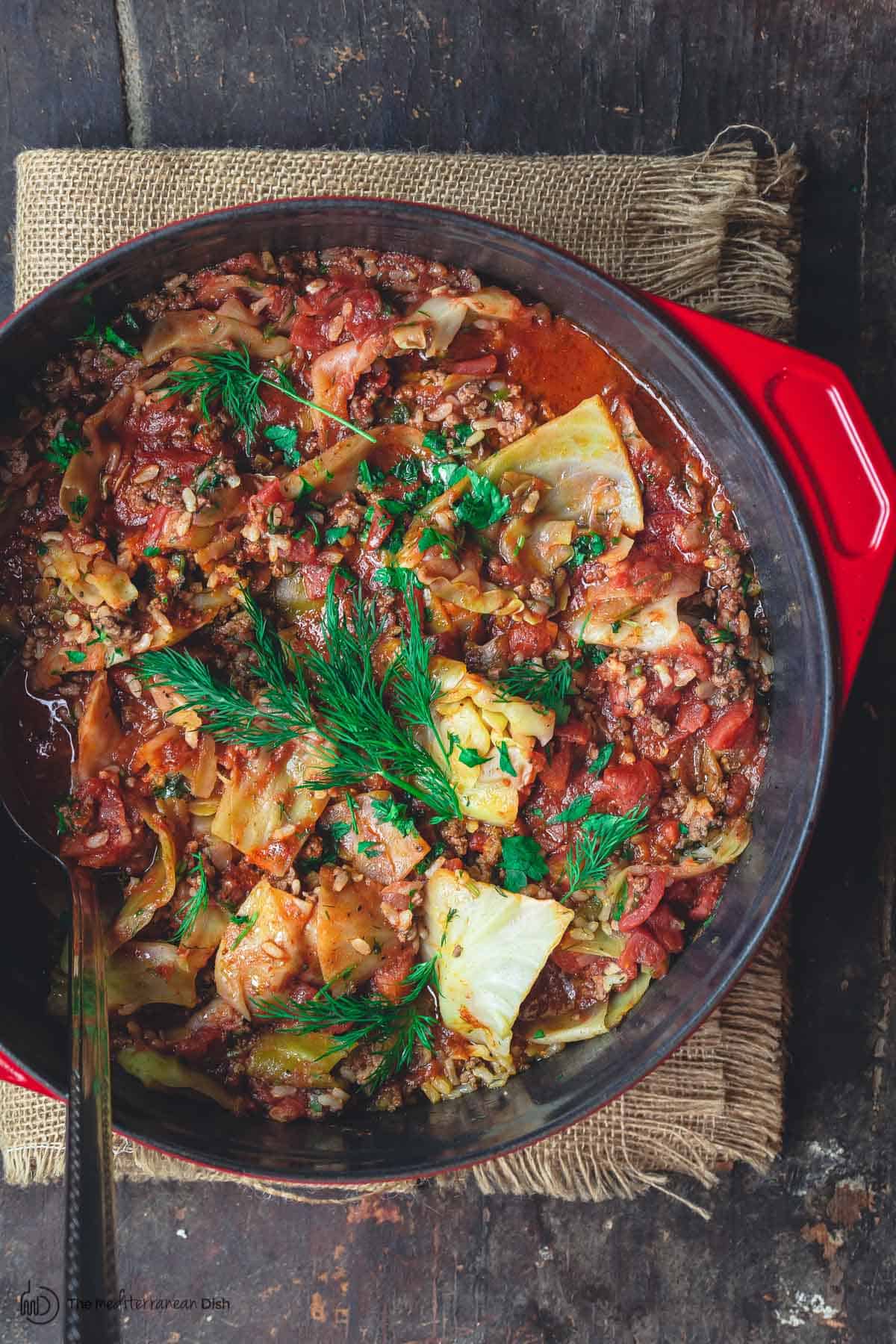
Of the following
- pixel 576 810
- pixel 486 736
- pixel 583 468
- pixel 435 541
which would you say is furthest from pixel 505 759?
pixel 583 468

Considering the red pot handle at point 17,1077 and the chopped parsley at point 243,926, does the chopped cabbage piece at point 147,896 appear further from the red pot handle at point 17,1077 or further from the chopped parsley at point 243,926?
the red pot handle at point 17,1077

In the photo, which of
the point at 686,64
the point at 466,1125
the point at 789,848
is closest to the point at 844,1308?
the point at 466,1125

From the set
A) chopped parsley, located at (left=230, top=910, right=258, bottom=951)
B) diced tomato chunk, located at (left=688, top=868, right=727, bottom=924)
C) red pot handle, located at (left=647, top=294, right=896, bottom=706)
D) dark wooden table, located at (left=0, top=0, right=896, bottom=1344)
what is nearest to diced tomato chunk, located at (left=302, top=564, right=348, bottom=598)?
chopped parsley, located at (left=230, top=910, right=258, bottom=951)

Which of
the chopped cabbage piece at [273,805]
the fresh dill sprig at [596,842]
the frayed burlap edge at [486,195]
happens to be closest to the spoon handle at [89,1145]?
the chopped cabbage piece at [273,805]

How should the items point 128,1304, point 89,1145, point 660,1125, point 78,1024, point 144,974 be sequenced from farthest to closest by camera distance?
point 128,1304
point 660,1125
point 144,974
point 78,1024
point 89,1145

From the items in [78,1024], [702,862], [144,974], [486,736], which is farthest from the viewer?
[702,862]

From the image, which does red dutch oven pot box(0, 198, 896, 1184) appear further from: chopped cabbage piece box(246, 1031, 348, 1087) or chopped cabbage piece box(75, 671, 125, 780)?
chopped cabbage piece box(75, 671, 125, 780)

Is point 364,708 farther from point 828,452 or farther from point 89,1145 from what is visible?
point 828,452
